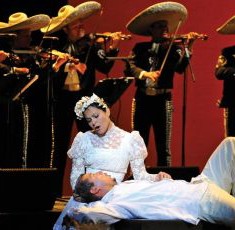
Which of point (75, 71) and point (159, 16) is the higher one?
point (159, 16)

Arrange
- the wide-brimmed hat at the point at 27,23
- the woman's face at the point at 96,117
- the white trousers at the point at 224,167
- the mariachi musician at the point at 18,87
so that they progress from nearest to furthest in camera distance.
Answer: the white trousers at the point at 224,167 → the woman's face at the point at 96,117 → the mariachi musician at the point at 18,87 → the wide-brimmed hat at the point at 27,23

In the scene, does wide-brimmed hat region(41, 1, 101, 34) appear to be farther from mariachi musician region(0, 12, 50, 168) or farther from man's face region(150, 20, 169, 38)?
man's face region(150, 20, 169, 38)

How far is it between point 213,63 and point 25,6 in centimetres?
223

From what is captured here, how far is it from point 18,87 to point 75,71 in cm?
89

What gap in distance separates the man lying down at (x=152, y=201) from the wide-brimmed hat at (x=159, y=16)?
276 centimetres

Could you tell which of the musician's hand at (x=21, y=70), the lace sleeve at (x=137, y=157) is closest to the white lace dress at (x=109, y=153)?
the lace sleeve at (x=137, y=157)

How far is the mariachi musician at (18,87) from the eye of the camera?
590 centimetres

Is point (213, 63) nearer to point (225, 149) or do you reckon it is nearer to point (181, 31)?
point (181, 31)

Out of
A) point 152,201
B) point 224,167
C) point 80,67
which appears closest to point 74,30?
point 80,67

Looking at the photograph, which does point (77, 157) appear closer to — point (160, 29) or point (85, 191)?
point (85, 191)

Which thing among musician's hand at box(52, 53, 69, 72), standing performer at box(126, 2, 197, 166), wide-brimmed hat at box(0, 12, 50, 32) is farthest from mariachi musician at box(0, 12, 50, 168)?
standing performer at box(126, 2, 197, 166)

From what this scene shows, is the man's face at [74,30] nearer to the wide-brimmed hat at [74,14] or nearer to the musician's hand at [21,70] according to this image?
the wide-brimmed hat at [74,14]

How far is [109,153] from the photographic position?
211 inches

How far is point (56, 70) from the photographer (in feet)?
21.4
